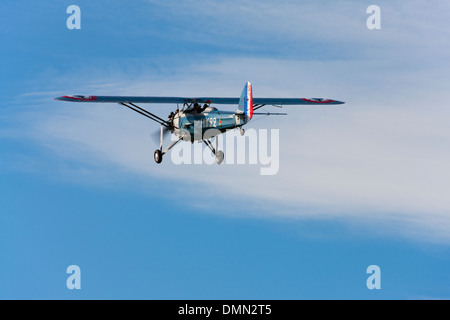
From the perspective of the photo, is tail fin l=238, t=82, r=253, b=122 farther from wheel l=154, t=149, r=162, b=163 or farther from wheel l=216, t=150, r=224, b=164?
wheel l=154, t=149, r=162, b=163

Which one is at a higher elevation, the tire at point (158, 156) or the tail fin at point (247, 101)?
the tail fin at point (247, 101)

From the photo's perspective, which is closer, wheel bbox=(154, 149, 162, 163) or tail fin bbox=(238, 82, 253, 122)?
tail fin bbox=(238, 82, 253, 122)

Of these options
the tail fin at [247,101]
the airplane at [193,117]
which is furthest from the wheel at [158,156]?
the tail fin at [247,101]

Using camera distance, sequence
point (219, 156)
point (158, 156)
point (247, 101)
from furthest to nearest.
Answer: point (158, 156) < point (219, 156) < point (247, 101)

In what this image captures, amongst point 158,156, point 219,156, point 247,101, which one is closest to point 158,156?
point 158,156

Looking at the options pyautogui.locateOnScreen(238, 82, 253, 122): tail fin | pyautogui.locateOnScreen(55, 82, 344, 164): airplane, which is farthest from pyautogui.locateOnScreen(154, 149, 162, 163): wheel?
pyautogui.locateOnScreen(238, 82, 253, 122): tail fin

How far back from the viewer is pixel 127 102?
54.5 m

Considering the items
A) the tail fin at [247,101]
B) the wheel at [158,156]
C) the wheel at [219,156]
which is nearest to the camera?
the tail fin at [247,101]

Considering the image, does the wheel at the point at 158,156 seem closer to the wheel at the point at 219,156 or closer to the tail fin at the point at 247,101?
the wheel at the point at 219,156

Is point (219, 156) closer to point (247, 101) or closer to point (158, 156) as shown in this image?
point (158, 156)

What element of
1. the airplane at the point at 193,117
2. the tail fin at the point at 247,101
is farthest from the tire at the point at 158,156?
the tail fin at the point at 247,101

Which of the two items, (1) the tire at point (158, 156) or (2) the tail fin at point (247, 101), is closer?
(2) the tail fin at point (247, 101)

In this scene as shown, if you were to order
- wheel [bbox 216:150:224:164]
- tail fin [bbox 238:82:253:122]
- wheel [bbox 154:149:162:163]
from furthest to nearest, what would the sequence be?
1. wheel [bbox 154:149:162:163]
2. wheel [bbox 216:150:224:164]
3. tail fin [bbox 238:82:253:122]

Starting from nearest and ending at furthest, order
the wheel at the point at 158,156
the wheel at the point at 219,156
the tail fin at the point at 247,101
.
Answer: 1. the tail fin at the point at 247,101
2. the wheel at the point at 219,156
3. the wheel at the point at 158,156
